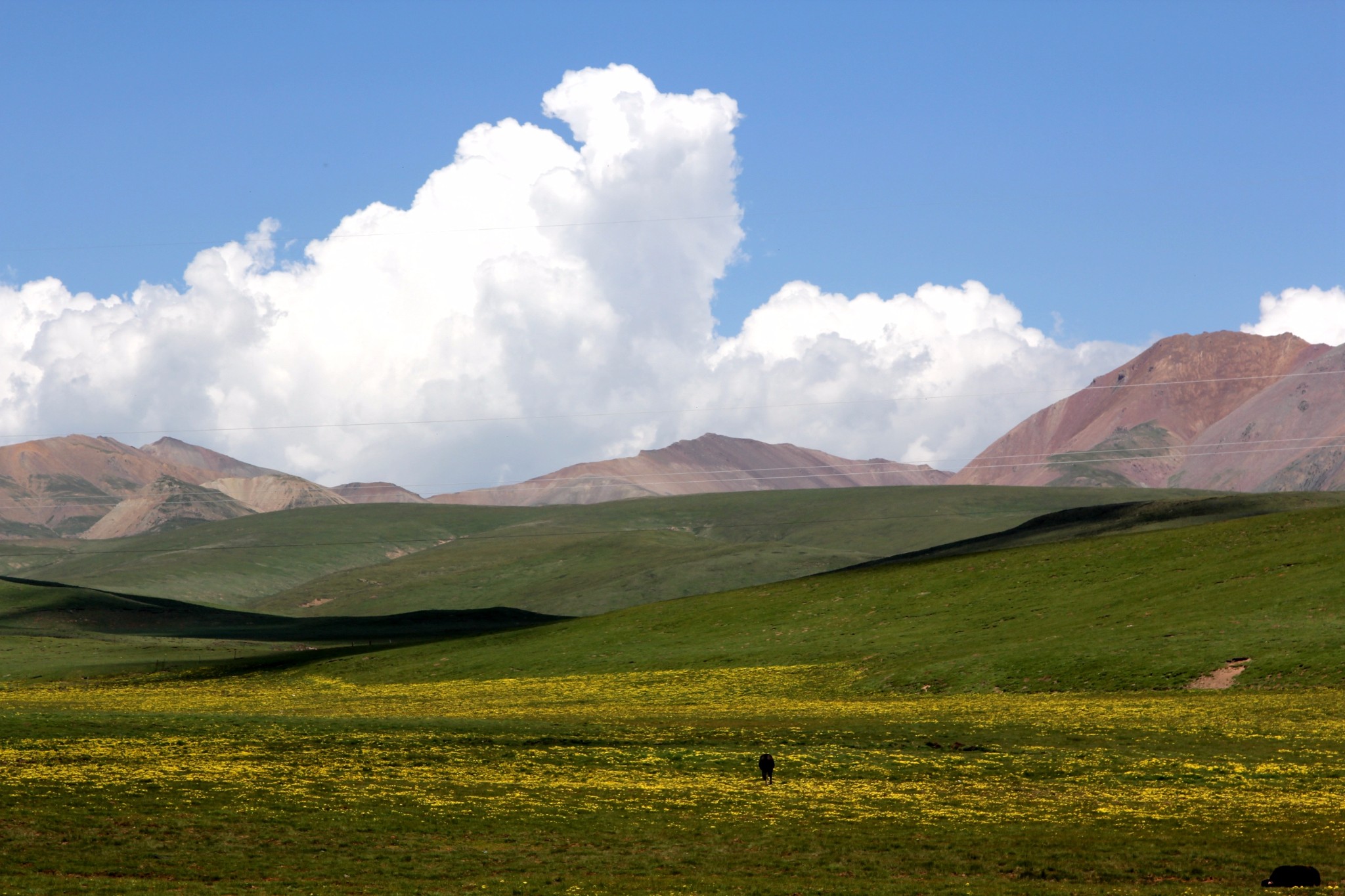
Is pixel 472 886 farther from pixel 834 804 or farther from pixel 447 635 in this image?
pixel 447 635

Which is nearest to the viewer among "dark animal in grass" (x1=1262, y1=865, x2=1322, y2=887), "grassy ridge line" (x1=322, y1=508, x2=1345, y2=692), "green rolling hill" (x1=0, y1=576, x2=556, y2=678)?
"dark animal in grass" (x1=1262, y1=865, x2=1322, y2=887)

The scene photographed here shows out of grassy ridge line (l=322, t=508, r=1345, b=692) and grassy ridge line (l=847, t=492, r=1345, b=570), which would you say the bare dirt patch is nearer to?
grassy ridge line (l=322, t=508, r=1345, b=692)

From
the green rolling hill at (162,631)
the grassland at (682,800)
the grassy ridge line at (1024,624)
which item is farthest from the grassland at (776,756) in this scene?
the green rolling hill at (162,631)

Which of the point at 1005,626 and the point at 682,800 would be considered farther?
the point at 1005,626

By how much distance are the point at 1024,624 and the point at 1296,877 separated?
64.0 m

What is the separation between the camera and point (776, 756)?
45.4m

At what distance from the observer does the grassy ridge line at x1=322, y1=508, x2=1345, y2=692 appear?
71.4 m

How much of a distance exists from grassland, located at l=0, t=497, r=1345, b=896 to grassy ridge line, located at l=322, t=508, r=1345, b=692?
0.40 metres

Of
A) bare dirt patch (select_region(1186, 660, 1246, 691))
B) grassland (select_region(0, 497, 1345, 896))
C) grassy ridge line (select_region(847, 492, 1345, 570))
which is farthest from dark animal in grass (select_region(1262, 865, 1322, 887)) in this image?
grassy ridge line (select_region(847, 492, 1345, 570))

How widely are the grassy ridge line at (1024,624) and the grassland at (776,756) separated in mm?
402

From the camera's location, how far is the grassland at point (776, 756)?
1075 inches

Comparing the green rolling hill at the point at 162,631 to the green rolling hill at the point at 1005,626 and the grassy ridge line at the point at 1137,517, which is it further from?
the grassy ridge line at the point at 1137,517

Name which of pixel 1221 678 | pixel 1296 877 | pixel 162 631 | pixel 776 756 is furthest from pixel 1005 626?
pixel 162 631

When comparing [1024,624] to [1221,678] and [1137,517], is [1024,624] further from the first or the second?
[1137,517]
